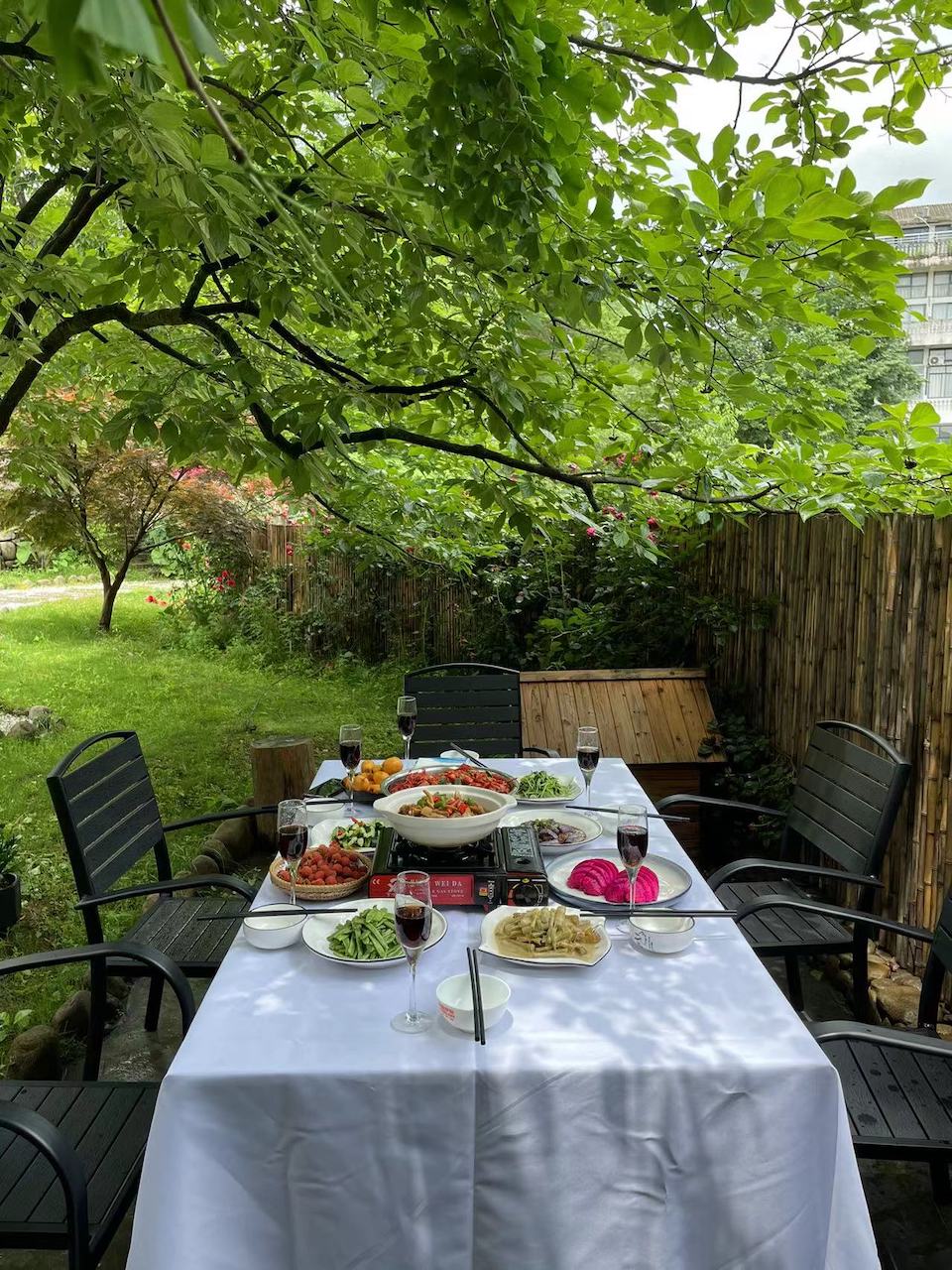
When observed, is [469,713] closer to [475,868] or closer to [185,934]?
[185,934]

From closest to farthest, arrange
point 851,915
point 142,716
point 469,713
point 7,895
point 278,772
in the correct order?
point 851,915 < point 7,895 < point 469,713 < point 278,772 < point 142,716

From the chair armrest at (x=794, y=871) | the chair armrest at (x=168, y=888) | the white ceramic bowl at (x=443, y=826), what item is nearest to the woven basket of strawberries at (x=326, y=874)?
the white ceramic bowl at (x=443, y=826)

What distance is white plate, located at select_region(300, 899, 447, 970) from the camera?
5.23ft

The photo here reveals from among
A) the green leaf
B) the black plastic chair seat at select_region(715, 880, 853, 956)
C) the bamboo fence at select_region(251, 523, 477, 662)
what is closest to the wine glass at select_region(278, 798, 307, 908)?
the black plastic chair seat at select_region(715, 880, 853, 956)

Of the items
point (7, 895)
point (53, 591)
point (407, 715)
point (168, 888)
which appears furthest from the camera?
point (53, 591)

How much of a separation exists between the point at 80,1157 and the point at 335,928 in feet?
1.93

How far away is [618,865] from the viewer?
2.07m

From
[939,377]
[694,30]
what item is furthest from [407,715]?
[939,377]

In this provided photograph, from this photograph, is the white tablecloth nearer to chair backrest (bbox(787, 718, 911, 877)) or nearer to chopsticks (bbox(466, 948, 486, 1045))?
chopsticks (bbox(466, 948, 486, 1045))

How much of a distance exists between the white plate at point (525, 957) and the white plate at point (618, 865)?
102mm

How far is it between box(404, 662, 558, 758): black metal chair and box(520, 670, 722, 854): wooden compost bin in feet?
1.72

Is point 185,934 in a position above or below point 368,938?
below

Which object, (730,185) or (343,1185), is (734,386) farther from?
(343,1185)

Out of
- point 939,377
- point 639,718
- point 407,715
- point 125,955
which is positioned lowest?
point 125,955
